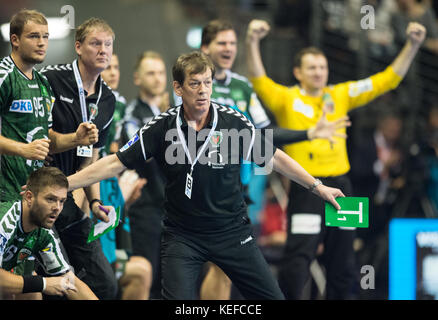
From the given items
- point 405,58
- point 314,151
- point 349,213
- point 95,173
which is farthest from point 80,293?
point 405,58

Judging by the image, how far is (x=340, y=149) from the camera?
7.38m

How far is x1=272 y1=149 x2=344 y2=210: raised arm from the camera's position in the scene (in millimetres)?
5730

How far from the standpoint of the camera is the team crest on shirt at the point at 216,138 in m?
5.59

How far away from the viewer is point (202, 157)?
557 centimetres

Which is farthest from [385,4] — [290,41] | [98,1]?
[98,1]

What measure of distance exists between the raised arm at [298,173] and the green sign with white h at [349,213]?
0.18ft

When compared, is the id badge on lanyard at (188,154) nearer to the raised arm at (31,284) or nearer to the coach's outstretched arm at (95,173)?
the coach's outstretched arm at (95,173)

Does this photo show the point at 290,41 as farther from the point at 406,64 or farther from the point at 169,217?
the point at 169,217

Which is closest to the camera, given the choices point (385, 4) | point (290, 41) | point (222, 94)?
point (222, 94)

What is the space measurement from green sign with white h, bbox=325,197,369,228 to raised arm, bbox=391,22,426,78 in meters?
2.23

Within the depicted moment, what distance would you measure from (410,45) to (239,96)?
66.5 inches

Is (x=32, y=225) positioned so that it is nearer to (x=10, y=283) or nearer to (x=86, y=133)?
(x=10, y=283)
